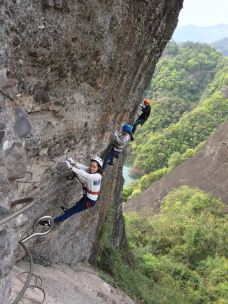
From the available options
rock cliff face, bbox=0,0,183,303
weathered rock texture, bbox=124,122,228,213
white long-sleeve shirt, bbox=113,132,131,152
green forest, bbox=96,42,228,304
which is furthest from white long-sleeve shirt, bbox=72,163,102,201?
weathered rock texture, bbox=124,122,228,213

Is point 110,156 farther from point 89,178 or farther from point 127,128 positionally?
point 89,178

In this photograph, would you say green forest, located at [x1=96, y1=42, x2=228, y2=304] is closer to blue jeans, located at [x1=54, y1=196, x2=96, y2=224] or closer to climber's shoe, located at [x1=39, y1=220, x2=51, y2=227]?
blue jeans, located at [x1=54, y1=196, x2=96, y2=224]

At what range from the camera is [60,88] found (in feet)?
21.6

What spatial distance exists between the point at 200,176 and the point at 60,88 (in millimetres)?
29163

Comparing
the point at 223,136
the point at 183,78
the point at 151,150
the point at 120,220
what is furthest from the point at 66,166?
the point at 183,78

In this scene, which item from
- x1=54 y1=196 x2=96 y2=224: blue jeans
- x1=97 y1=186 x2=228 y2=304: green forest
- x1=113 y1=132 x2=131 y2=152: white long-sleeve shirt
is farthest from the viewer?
x1=97 y1=186 x2=228 y2=304: green forest

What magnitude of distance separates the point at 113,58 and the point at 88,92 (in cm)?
73

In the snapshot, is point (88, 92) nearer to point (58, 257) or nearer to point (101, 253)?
point (58, 257)

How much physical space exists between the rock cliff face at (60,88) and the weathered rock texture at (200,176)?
23.7m

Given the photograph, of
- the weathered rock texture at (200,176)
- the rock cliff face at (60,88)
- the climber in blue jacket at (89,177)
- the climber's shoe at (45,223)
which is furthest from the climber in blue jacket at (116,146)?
the weathered rock texture at (200,176)

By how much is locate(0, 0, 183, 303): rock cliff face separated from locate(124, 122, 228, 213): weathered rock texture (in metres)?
23.7

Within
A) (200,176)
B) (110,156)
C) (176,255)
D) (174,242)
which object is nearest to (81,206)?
(110,156)

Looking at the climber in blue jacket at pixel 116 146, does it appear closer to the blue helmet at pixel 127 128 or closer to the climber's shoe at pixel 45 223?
the blue helmet at pixel 127 128

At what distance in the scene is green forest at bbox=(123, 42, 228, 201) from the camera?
57938 millimetres
